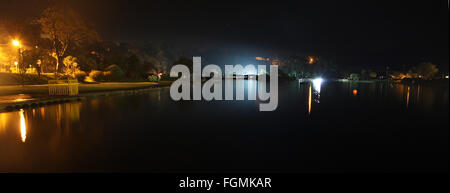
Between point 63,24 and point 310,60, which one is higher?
point 310,60

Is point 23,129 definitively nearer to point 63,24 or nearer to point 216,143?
point 216,143

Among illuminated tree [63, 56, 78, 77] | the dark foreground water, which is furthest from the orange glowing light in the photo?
the dark foreground water

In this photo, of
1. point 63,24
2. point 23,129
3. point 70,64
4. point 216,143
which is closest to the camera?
point 216,143

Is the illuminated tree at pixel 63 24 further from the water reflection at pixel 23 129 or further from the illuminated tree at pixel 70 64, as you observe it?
the water reflection at pixel 23 129

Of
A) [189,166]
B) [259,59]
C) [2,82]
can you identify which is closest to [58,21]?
[2,82]

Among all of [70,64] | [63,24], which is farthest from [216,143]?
[70,64]

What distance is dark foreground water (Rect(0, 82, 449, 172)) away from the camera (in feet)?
15.0

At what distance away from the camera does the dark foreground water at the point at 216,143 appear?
4.57 meters

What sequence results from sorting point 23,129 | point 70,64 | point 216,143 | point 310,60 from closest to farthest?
1. point 216,143
2. point 23,129
3. point 70,64
4. point 310,60

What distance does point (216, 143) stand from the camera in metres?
5.97

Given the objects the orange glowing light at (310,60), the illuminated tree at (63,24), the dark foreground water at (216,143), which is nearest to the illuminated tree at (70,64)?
the illuminated tree at (63,24)
